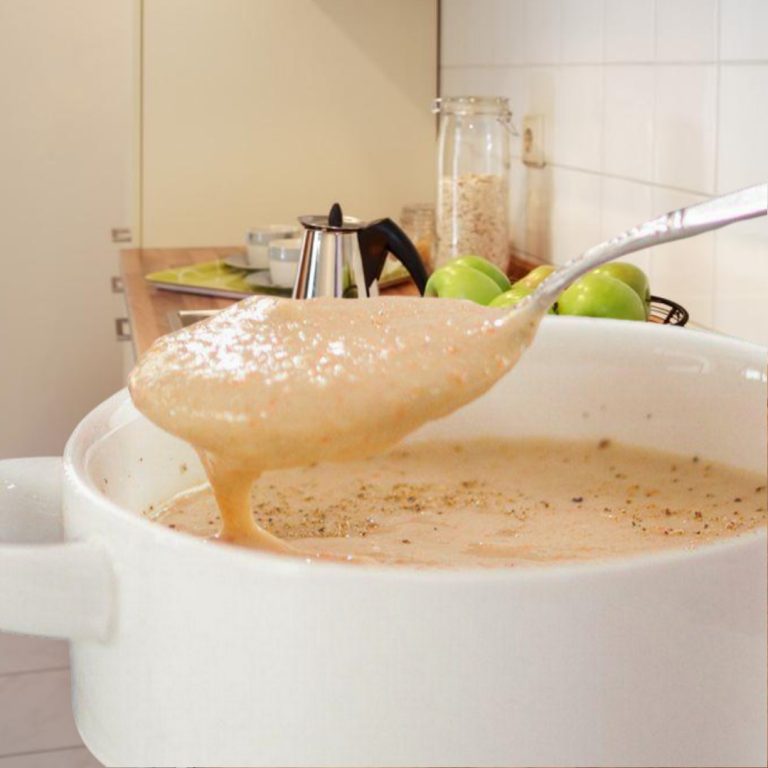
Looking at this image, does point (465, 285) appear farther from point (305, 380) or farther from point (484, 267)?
point (305, 380)

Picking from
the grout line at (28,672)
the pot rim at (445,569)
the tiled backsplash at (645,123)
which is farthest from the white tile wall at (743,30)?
the grout line at (28,672)

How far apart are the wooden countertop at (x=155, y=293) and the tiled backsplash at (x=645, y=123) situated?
Answer: 26 centimetres

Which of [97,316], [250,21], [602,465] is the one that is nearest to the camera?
[602,465]

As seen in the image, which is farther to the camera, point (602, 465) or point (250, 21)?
point (250, 21)

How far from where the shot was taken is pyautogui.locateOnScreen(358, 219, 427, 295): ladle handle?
1417 millimetres

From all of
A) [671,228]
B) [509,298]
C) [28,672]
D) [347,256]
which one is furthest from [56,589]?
[28,672]

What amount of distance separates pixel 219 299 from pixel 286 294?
89 mm

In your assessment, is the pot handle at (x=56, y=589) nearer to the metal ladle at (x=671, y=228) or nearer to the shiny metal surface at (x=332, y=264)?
the metal ladle at (x=671, y=228)

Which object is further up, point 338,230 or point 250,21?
point 250,21

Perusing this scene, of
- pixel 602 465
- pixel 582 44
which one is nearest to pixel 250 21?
pixel 582 44

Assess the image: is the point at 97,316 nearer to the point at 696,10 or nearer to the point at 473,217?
the point at 473,217

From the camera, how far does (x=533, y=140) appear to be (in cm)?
172

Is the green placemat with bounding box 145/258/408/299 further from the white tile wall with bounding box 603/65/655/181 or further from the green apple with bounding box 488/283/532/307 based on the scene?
the green apple with bounding box 488/283/532/307

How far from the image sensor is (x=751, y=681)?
374mm
